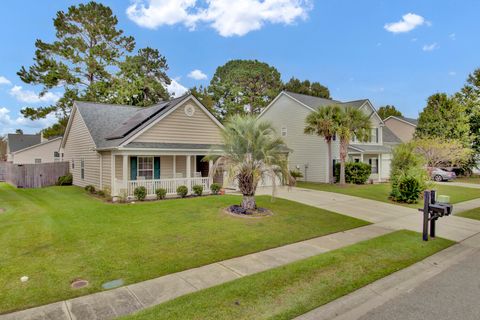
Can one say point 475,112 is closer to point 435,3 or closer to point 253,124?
point 435,3

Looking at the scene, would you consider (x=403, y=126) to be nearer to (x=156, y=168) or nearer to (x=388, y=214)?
(x=388, y=214)

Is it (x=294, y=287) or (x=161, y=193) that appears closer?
(x=294, y=287)

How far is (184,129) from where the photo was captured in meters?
16.1

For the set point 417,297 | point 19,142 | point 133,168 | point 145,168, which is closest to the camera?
point 417,297

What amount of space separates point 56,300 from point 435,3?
2052 centimetres

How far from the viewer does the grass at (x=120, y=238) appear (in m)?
5.07

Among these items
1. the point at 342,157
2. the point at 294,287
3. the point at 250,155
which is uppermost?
the point at 250,155

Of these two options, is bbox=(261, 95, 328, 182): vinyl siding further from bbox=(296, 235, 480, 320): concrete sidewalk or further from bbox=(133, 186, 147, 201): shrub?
bbox=(296, 235, 480, 320): concrete sidewalk

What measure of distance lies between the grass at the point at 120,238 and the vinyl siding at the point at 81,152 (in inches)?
148

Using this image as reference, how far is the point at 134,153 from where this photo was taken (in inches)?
539

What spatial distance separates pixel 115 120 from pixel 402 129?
36.2 m

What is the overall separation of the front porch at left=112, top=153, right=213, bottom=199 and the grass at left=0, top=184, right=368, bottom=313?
1.68 metres

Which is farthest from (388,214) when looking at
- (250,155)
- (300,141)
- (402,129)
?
(402,129)

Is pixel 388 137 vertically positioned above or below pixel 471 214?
above
